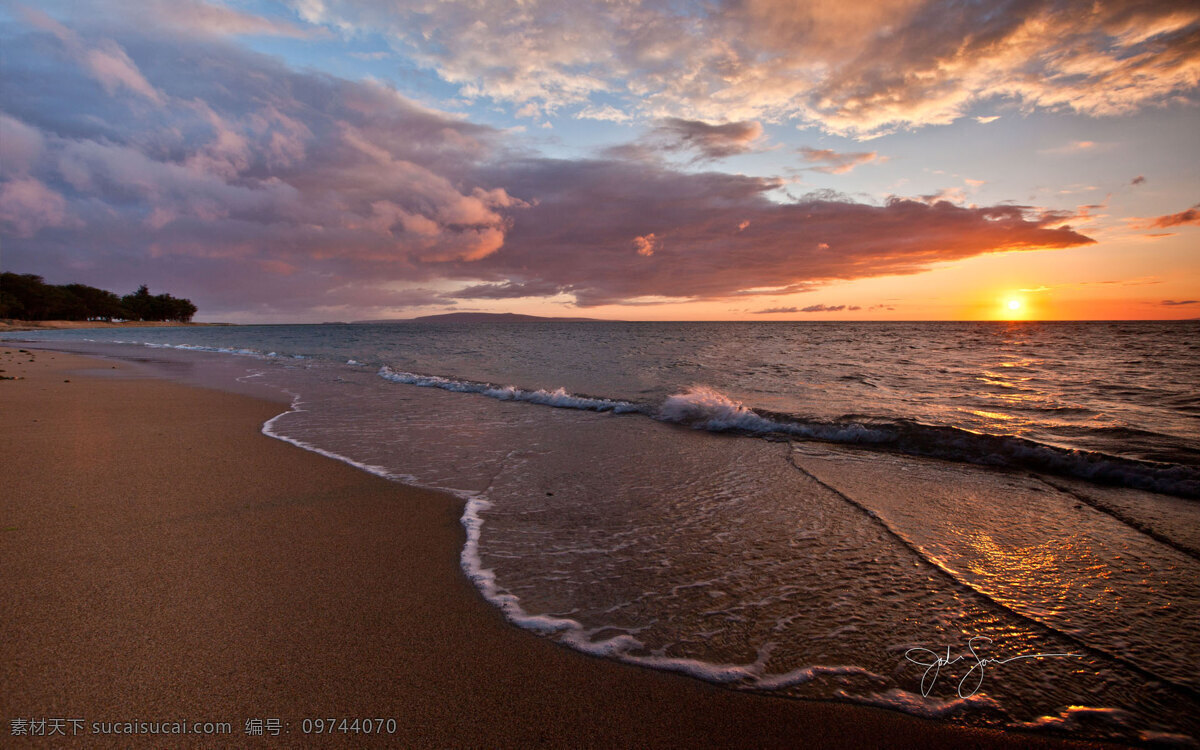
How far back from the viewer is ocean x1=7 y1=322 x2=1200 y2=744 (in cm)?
301

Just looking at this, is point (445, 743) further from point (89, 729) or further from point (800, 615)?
point (800, 615)

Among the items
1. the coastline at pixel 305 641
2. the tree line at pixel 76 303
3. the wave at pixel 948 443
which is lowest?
the coastline at pixel 305 641

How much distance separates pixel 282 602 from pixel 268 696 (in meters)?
1.02

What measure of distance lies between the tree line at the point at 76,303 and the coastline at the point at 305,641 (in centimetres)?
13390

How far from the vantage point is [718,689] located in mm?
2852
